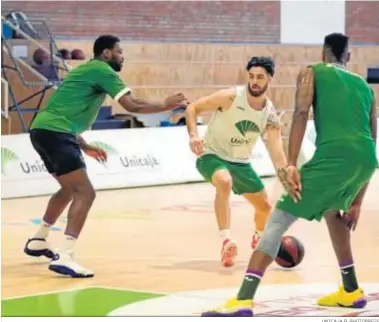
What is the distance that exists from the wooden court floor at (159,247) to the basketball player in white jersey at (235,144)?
0.42 metres

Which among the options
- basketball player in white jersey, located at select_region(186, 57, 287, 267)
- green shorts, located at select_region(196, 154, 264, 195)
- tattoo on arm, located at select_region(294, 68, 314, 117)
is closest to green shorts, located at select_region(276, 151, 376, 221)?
tattoo on arm, located at select_region(294, 68, 314, 117)

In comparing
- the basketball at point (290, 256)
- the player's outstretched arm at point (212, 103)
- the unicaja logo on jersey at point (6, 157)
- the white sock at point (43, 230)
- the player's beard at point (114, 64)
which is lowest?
the unicaja logo on jersey at point (6, 157)

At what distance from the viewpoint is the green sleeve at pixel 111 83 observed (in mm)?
7469

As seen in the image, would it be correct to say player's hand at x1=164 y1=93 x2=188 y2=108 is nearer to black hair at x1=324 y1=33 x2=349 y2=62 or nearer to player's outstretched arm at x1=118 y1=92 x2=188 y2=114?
player's outstretched arm at x1=118 y1=92 x2=188 y2=114

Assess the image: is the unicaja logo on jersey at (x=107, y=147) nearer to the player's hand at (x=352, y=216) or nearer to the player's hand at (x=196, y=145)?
the player's hand at (x=196, y=145)

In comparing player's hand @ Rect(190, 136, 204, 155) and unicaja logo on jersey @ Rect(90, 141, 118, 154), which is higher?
player's hand @ Rect(190, 136, 204, 155)

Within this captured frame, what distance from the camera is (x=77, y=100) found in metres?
7.67

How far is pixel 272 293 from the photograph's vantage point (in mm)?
6617

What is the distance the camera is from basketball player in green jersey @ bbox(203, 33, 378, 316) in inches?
223

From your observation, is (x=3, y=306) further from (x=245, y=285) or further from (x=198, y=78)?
(x=198, y=78)

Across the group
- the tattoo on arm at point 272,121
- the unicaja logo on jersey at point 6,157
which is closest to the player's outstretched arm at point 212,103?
the tattoo on arm at point 272,121

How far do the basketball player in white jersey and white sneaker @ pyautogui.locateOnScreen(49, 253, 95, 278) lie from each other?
1.06 metres

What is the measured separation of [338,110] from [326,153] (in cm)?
25

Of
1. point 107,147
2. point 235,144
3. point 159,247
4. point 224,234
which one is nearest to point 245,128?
point 235,144
